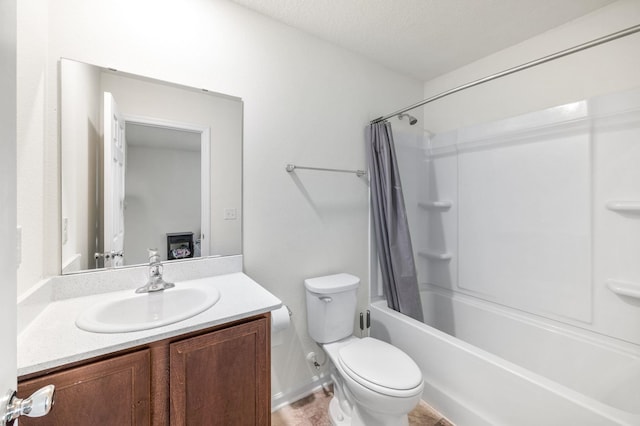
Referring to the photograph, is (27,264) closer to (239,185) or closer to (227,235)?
(227,235)

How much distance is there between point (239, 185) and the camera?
5.10 feet

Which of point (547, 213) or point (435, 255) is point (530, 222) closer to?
point (547, 213)

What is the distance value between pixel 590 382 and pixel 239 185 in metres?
2.34

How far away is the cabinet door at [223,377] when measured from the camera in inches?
35.1

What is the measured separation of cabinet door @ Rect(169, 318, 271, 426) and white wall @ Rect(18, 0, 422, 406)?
601 mm

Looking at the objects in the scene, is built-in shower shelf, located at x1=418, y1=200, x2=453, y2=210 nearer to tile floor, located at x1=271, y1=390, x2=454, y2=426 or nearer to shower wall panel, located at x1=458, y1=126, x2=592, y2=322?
shower wall panel, located at x1=458, y1=126, x2=592, y2=322

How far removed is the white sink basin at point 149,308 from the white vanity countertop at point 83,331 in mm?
29

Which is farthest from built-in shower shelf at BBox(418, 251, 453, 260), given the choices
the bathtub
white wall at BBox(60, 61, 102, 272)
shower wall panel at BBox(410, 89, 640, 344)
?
white wall at BBox(60, 61, 102, 272)

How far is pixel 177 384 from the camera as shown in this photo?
2.90 feet

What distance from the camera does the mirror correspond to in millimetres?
1171

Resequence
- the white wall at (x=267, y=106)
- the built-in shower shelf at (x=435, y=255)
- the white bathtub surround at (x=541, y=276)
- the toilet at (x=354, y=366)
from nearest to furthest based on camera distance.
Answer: the white wall at (x=267, y=106), the toilet at (x=354, y=366), the white bathtub surround at (x=541, y=276), the built-in shower shelf at (x=435, y=255)

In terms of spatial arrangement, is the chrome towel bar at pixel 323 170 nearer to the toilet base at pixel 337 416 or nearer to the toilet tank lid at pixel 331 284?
the toilet tank lid at pixel 331 284

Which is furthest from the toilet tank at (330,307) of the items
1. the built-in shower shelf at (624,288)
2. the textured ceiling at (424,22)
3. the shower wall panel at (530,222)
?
the textured ceiling at (424,22)

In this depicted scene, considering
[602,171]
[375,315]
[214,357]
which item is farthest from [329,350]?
[602,171]
